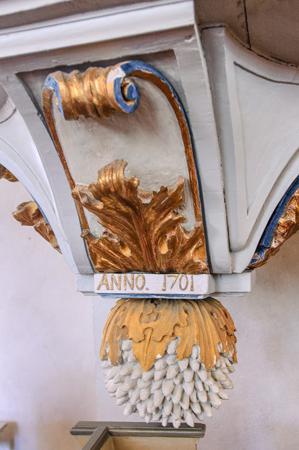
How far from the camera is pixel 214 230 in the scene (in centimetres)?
65

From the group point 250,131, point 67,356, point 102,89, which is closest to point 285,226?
point 250,131

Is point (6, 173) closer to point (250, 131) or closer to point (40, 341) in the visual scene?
point (250, 131)

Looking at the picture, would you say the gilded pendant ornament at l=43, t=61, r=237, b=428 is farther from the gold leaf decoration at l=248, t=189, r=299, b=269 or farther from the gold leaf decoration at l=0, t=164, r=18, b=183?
the gold leaf decoration at l=0, t=164, r=18, b=183

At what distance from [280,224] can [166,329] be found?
20cm

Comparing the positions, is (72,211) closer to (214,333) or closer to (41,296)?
(214,333)

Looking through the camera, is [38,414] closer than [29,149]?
No

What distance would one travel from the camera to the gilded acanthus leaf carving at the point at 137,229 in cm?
58

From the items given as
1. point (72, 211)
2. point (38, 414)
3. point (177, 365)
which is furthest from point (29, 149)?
point (38, 414)

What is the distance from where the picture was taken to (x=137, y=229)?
0.64 meters

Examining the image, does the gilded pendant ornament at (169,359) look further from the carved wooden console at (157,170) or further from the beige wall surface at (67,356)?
the beige wall surface at (67,356)

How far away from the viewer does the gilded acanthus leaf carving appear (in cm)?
58

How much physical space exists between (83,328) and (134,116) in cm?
86

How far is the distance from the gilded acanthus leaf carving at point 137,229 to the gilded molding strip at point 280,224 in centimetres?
9

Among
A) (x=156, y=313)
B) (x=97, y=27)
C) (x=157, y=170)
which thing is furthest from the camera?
(x=156, y=313)
